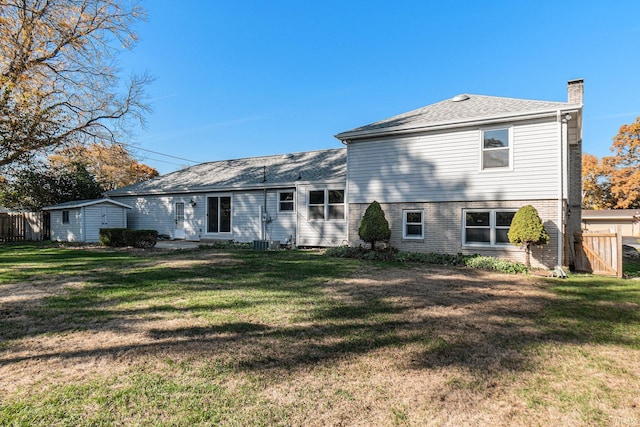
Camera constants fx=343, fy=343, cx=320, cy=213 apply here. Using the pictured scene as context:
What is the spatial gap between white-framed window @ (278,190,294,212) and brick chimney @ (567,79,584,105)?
11.7 meters

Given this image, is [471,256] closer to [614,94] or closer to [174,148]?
[614,94]

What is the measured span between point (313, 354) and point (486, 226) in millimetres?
9623

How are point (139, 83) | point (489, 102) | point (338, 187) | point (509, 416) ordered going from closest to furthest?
point (509, 416)
point (489, 102)
point (338, 187)
point (139, 83)

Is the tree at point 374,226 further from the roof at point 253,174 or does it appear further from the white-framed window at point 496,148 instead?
the white-framed window at point 496,148

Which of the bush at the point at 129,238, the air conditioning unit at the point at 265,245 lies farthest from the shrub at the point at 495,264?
the bush at the point at 129,238

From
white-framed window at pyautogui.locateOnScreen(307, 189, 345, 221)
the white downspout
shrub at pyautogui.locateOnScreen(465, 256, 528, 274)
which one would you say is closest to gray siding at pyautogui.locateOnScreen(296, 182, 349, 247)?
white-framed window at pyautogui.locateOnScreen(307, 189, 345, 221)

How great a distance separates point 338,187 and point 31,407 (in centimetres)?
1316

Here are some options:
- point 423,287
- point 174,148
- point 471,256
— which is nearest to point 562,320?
point 423,287

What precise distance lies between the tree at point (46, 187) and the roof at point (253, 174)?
365 centimetres

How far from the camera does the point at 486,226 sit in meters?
11.6

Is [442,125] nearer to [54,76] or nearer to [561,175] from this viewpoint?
[561,175]

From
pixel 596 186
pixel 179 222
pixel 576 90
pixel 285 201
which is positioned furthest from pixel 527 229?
pixel 596 186

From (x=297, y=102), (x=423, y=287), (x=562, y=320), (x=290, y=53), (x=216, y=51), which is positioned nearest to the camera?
(x=562, y=320)

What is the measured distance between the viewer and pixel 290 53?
2189 centimetres
